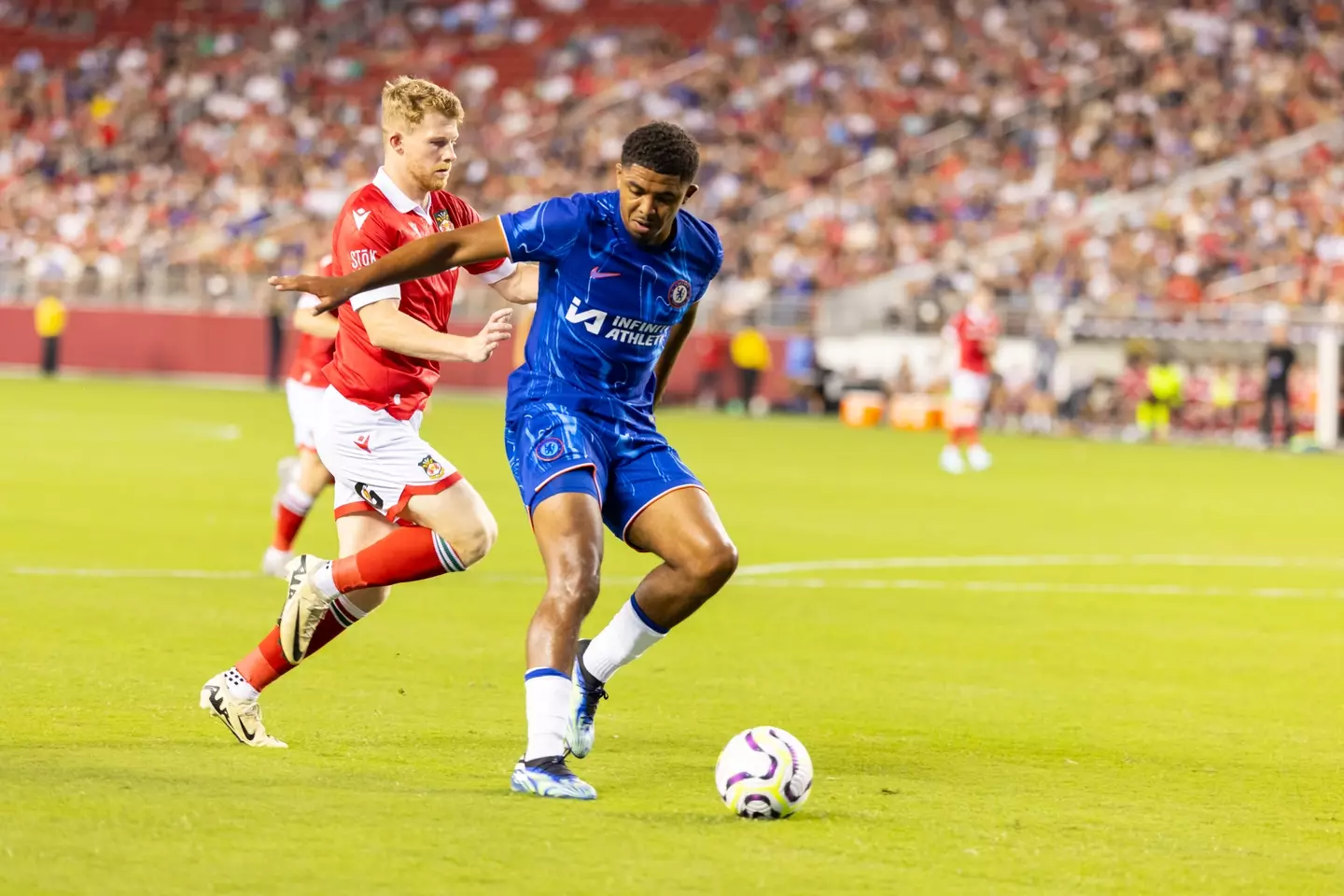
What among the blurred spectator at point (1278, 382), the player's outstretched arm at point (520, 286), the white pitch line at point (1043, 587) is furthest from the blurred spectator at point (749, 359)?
the player's outstretched arm at point (520, 286)

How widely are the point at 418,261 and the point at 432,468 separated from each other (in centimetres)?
120

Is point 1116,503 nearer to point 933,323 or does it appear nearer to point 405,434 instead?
point 405,434

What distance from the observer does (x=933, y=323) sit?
3578 cm

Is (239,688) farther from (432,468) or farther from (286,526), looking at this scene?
(286,526)

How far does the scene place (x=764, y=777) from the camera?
20.3 ft

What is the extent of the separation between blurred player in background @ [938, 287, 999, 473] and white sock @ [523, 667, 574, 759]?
1823 centimetres

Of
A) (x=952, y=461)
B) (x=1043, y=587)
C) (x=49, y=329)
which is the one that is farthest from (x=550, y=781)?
(x=49, y=329)

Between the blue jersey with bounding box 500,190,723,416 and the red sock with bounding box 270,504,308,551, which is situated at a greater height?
the blue jersey with bounding box 500,190,723,416

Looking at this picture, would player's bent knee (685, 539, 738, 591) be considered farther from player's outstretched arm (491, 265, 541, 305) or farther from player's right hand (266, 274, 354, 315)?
player's right hand (266, 274, 354, 315)

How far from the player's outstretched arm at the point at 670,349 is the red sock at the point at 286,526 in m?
5.00

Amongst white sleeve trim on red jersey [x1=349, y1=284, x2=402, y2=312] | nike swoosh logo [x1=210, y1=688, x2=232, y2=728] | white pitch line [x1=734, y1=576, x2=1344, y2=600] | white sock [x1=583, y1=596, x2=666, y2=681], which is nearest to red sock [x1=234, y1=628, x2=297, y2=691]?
nike swoosh logo [x1=210, y1=688, x2=232, y2=728]

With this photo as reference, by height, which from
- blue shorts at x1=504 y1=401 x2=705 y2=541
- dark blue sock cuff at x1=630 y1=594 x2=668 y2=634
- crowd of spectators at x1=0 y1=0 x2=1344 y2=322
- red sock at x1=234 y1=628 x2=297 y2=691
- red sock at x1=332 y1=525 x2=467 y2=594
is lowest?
red sock at x1=234 y1=628 x2=297 y2=691

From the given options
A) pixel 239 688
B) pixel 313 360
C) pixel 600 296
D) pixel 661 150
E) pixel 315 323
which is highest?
pixel 661 150

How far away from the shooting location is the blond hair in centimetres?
747
